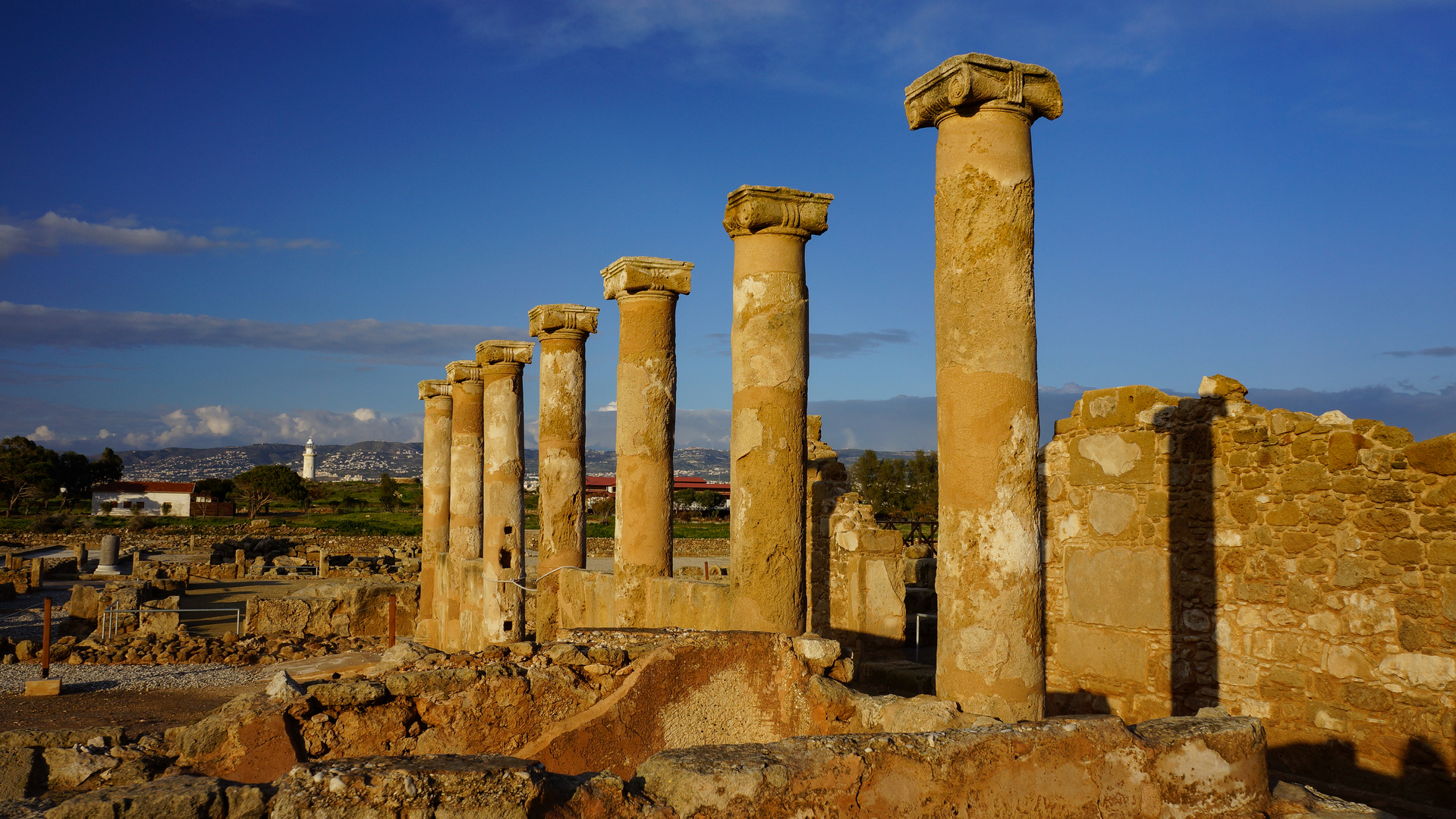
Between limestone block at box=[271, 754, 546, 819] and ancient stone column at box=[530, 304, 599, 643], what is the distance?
9316 millimetres

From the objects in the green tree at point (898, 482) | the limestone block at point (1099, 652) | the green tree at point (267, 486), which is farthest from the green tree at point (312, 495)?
the limestone block at point (1099, 652)

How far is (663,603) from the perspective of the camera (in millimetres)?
9258

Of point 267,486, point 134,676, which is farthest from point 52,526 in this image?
point 134,676

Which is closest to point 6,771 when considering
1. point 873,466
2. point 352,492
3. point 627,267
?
point 627,267

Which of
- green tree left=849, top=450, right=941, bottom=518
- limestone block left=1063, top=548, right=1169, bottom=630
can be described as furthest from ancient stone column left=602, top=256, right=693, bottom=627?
green tree left=849, top=450, right=941, bottom=518

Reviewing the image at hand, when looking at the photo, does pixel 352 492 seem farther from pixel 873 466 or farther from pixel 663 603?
pixel 663 603

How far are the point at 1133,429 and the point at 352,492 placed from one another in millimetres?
89060

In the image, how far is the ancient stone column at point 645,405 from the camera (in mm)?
9875

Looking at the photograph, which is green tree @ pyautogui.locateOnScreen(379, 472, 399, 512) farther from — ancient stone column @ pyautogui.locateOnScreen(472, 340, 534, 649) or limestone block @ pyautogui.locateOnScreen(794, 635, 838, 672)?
limestone block @ pyautogui.locateOnScreen(794, 635, 838, 672)

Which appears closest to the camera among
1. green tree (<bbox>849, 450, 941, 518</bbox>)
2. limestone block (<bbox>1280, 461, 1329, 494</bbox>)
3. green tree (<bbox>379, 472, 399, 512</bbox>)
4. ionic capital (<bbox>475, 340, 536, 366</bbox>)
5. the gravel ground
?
limestone block (<bbox>1280, 461, 1329, 494</bbox>)

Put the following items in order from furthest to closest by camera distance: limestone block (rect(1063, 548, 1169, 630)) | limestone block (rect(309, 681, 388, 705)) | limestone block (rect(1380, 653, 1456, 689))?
limestone block (rect(1063, 548, 1169, 630)) → limestone block (rect(1380, 653, 1456, 689)) → limestone block (rect(309, 681, 388, 705))

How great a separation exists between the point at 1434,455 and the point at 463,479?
1323cm

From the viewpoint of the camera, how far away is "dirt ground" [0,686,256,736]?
35.1 feet

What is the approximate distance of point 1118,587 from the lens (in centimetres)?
900
